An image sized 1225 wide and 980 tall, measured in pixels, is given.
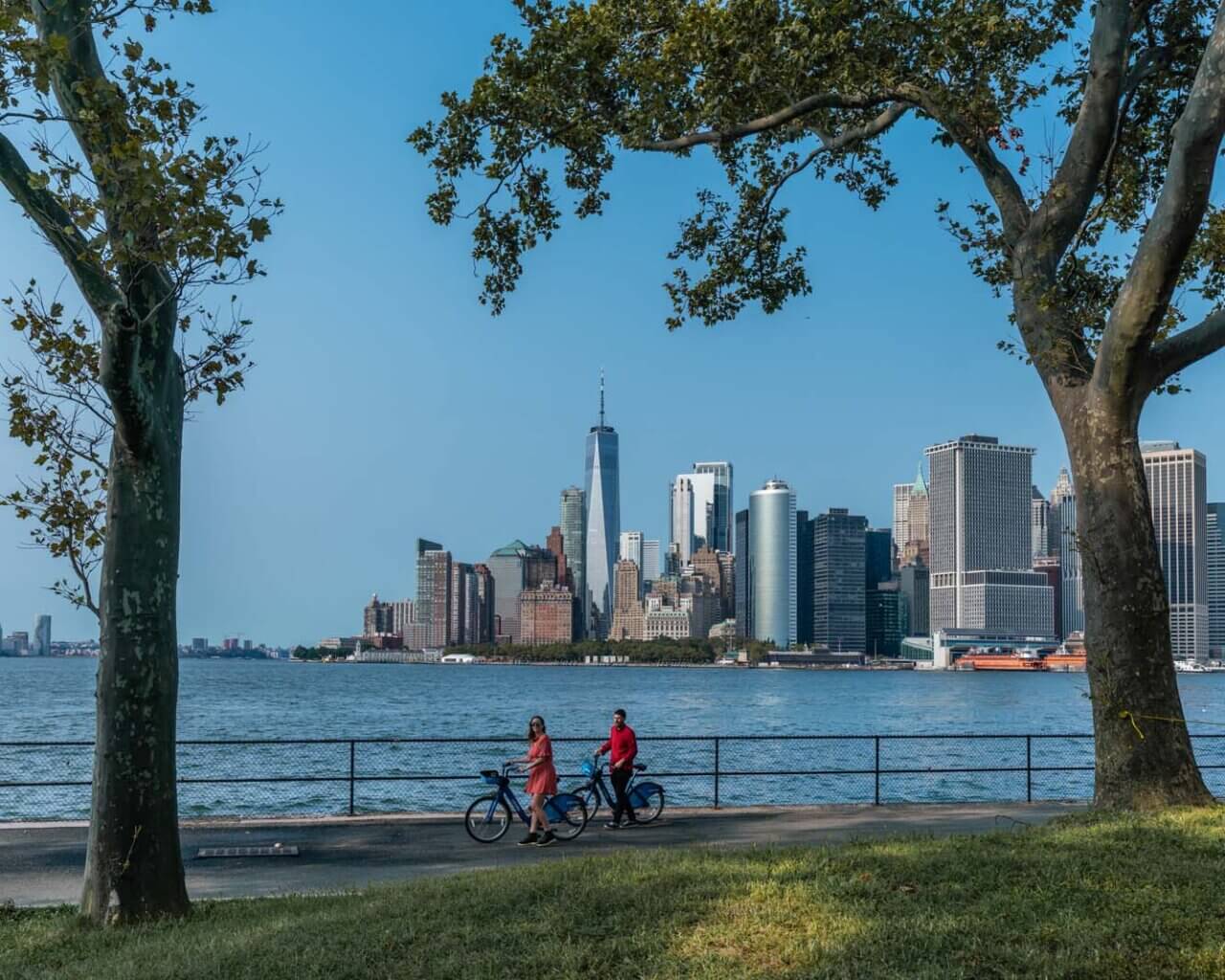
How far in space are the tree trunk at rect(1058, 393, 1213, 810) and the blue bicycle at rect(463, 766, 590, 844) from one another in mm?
6257

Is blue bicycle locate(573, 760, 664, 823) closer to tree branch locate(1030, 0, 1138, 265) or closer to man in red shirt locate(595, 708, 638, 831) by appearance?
man in red shirt locate(595, 708, 638, 831)

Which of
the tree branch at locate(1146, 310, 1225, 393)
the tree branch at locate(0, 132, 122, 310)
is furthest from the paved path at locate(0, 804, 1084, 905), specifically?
the tree branch at locate(0, 132, 122, 310)

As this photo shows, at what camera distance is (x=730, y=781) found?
3428 centimetres

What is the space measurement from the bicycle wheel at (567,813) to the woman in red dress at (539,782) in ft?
0.32

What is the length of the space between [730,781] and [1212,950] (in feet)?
94.1

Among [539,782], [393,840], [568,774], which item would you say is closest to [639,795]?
[539,782]

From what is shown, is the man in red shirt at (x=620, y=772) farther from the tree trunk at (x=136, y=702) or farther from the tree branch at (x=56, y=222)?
the tree branch at (x=56, y=222)

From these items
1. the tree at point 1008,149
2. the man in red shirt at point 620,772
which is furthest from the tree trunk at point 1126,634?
the man in red shirt at point 620,772

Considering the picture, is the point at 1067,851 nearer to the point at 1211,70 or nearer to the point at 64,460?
the point at 1211,70

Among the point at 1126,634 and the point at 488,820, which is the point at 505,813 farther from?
the point at 1126,634

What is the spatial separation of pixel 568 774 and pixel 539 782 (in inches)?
196

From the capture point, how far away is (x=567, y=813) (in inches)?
582

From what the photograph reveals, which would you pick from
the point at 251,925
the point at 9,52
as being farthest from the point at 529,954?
the point at 9,52

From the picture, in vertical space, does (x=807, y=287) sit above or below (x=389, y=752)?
above
